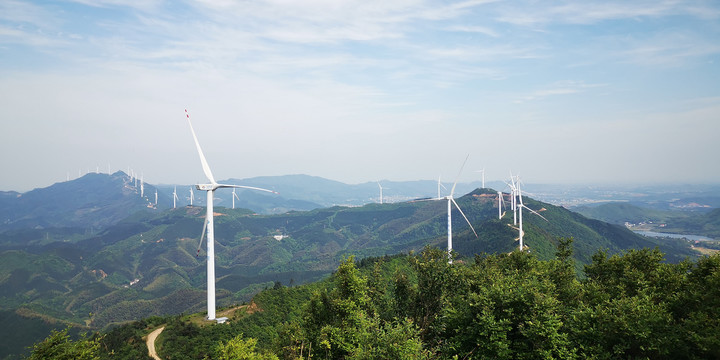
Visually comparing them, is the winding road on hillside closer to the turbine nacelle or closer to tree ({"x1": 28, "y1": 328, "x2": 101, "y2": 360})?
the turbine nacelle

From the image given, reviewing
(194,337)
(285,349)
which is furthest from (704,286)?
(194,337)

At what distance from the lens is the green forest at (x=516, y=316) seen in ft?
102

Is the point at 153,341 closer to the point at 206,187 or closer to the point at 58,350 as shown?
the point at 206,187

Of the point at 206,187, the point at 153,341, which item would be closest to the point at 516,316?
the point at 206,187

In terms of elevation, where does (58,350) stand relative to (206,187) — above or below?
below

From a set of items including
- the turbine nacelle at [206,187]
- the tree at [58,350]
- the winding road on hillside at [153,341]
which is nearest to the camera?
the tree at [58,350]

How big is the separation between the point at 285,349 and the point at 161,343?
163 feet

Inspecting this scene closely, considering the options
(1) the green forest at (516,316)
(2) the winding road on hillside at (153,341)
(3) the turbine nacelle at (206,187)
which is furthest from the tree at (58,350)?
(2) the winding road on hillside at (153,341)

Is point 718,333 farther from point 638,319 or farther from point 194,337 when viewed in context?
point 194,337

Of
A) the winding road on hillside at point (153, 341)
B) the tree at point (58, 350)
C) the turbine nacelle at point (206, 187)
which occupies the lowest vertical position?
the winding road on hillside at point (153, 341)

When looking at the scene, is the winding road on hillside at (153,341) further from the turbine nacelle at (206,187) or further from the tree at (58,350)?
the tree at (58,350)

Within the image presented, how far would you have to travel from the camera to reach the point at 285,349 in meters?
43.2

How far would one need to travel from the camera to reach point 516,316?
119 ft

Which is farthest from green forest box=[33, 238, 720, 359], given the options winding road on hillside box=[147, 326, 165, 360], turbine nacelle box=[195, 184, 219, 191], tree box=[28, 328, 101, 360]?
turbine nacelle box=[195, 184, 219, 191]
